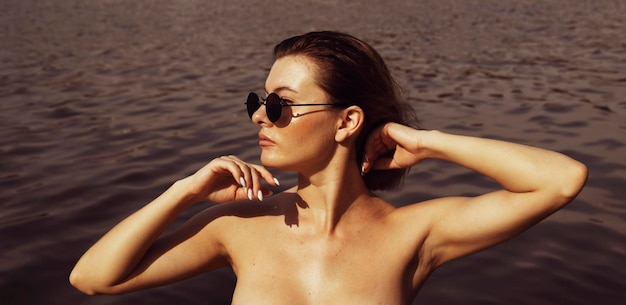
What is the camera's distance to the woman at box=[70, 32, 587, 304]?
11.1ft

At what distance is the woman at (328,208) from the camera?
3379mm

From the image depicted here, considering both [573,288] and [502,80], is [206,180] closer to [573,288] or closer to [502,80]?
[573,288]

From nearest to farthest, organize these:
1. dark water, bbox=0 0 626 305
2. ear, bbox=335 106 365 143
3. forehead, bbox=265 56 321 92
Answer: forehead, bbox=265 56 321 92 < ear, bbox=335 106 365 143 < dark water, bbox=0 0 626 305

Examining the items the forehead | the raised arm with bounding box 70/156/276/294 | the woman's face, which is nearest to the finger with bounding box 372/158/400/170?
the woman's face

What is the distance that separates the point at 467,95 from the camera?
1136 centimetres

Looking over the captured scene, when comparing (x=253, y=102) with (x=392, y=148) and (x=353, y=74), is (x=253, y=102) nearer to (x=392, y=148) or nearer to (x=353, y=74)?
(x=353, y=74)

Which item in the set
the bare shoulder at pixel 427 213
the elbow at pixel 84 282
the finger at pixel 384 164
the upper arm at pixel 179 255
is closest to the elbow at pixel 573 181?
the bare shoulder at pixel 427 213

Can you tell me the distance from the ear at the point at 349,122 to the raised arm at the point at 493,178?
6.1 inches

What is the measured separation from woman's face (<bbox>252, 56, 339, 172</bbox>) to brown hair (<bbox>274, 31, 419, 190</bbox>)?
49 millimetres

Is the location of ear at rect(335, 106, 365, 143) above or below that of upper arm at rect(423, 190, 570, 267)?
above

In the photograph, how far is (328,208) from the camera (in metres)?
3.61

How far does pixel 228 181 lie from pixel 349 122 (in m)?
0.66

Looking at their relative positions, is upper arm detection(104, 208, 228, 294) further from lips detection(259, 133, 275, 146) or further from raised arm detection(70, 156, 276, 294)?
lips detection(259, 133, 275, 146)

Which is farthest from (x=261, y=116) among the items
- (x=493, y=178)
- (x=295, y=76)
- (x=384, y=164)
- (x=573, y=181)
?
(x=573, y=181)
